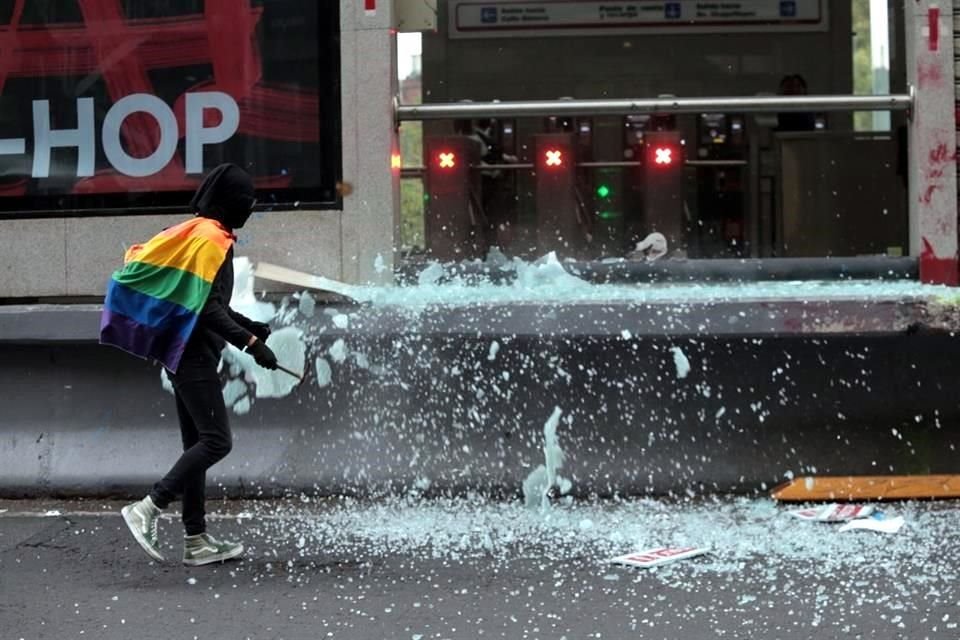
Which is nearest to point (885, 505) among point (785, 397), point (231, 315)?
point (785, 397)

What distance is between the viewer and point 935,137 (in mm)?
7832

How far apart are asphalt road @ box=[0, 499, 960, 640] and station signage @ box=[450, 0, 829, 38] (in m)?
4.86

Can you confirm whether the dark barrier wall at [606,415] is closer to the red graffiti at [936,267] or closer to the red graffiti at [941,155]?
the red graffiti at [936,267]

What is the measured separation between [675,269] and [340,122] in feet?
7.90

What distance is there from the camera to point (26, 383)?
7.73 m

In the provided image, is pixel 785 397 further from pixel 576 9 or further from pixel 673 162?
pixel 576 9

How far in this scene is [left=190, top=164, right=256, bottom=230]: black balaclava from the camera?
20.3 feet

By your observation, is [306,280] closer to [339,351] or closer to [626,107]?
[339,351]

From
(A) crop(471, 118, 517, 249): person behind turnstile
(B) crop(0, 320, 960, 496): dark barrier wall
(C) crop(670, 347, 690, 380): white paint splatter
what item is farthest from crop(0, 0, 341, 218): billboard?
(A) crop(471, 118, 517, 249): person behind turnstile

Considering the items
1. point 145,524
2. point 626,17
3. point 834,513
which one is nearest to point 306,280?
point 145,524

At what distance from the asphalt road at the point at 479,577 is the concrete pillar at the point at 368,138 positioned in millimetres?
1531

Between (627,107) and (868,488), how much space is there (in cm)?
280

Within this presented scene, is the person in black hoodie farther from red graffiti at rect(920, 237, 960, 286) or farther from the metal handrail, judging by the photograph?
red graffiti at rect(920, 237, 960, 286)

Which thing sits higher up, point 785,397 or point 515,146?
point 515,146
